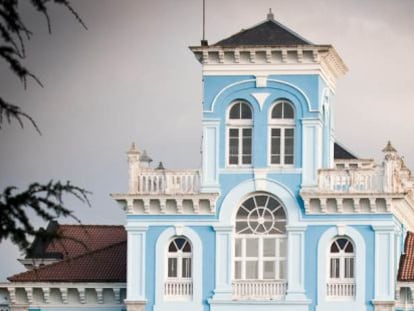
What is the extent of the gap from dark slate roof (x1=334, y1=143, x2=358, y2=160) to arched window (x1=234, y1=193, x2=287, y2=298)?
16683mm

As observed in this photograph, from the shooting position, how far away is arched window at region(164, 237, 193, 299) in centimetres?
5469

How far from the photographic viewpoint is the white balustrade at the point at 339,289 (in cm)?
5375

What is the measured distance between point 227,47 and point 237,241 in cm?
594

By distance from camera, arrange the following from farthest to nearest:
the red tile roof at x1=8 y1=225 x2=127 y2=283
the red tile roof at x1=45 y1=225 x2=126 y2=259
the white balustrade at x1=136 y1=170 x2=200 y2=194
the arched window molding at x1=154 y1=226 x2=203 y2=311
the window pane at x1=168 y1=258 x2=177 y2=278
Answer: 1. the red tile roof at x1=45 y1=225 x2=126 y2=259
2. the red tile roof at x1=8 y1=225 x2=127 y2=283
3. the window pane at x1=168 y1=258 x2=177 y2=278
4. the arched window molding at x1=154 y1=226 x2=203 y2=311
5. the white balustrade at x1=136 y1=170 x2=200 y2=194

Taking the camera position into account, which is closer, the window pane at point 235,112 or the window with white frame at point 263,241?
the window with white frame at point 263,241

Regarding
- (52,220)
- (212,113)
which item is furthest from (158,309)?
(52,220)

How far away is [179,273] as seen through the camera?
54.8m

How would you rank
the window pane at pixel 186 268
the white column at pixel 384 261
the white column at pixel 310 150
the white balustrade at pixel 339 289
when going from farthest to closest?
the window pane at pixel 186 268, the white column at pixel 310 150, the white balustrade at pixel 339 289, the white column at pixel 384 261

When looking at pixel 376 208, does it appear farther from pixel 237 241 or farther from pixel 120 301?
pixel 120 301

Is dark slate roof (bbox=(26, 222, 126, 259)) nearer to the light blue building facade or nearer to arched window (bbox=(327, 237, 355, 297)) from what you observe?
the light blue building facade

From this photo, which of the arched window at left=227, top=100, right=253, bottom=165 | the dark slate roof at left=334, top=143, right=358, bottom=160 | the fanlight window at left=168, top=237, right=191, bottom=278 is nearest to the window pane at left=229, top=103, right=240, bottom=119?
the arched window at left=227, top=100, right=253, bottom=165

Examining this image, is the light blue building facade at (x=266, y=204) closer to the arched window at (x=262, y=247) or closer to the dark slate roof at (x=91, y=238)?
the arched window at (x=262, y=247)

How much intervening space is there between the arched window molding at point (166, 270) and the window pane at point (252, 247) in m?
1.47

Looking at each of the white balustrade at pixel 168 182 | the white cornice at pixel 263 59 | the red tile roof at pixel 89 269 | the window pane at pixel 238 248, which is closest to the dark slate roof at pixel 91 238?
the red tile roof at pixel 89 269
